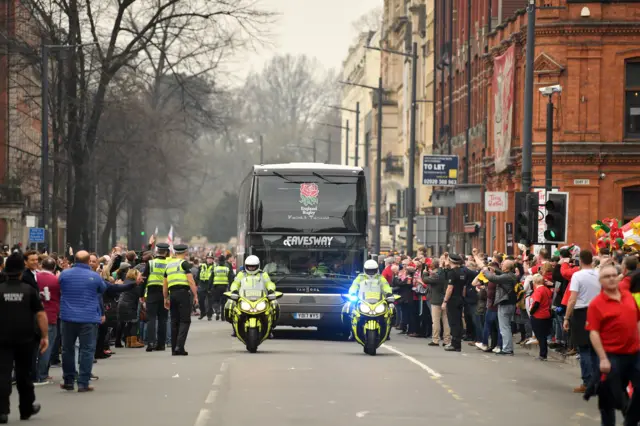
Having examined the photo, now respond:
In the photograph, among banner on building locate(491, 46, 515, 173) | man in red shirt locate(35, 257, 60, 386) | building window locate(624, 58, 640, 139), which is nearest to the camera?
man in red shirt locate(35, 257, 60, 386)

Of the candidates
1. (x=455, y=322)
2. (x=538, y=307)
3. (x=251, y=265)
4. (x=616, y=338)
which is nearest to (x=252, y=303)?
(x=251, y=265)

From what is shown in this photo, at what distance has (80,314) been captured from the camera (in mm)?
19875

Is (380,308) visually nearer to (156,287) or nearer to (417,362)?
(417,362)

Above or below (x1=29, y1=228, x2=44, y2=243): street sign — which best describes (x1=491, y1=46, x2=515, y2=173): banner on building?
above

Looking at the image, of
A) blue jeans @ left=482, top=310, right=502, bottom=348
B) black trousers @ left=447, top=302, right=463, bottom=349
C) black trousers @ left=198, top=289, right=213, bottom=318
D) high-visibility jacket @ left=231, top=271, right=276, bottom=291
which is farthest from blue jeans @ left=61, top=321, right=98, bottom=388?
black trousers @ left=198, top=289, right=213, bottom=318

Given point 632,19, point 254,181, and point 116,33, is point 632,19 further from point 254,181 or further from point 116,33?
point 254,181

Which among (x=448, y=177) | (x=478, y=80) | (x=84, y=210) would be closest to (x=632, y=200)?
(x=448, y=177)

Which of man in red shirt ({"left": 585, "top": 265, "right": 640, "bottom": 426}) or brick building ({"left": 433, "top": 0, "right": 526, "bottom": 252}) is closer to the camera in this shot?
man in red shirt ({"left": 585, "top": 265, "right": 640, "bottom": 426})

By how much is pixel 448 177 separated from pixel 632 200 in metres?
7.95

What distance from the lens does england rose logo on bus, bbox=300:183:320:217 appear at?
33.4 m

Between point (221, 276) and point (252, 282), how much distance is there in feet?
58.2

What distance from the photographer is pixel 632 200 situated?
50281mm

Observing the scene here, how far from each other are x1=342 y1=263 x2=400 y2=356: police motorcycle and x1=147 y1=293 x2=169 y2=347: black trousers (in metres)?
3.39

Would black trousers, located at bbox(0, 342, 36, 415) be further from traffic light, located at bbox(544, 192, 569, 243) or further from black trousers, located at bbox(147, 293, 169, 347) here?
traffic light, located at bbox(544, 192, 569, 243)
